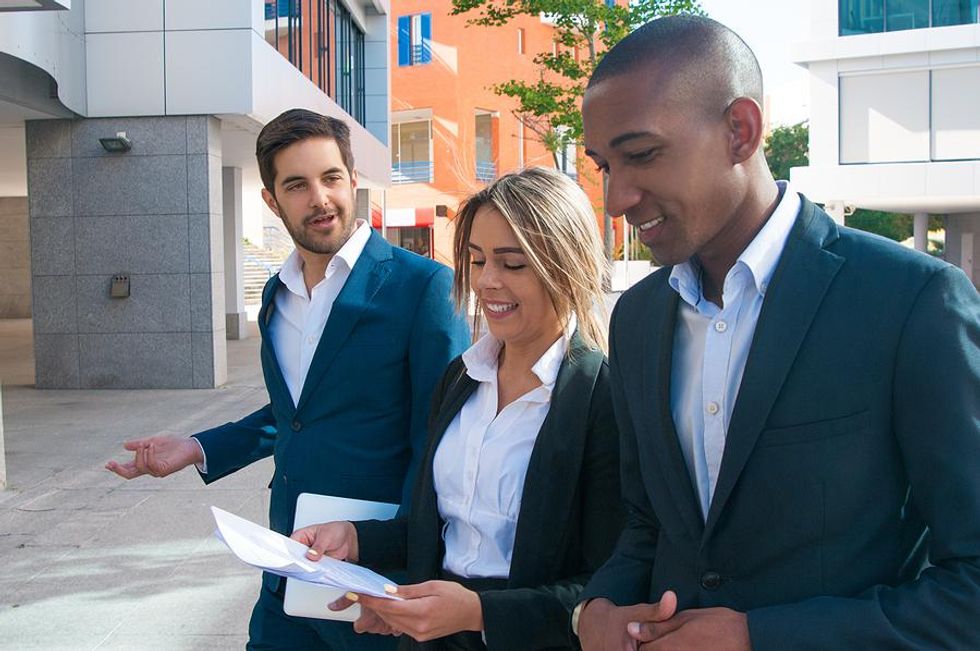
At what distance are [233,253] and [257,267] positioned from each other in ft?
45.3

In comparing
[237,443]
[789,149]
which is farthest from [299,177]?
[789,149]

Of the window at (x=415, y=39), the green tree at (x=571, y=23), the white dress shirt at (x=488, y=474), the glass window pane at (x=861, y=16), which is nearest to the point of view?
the white dress shirt at (x=488, y=474)

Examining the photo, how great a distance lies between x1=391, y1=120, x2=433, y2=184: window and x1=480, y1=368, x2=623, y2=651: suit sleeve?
41036 millimetres

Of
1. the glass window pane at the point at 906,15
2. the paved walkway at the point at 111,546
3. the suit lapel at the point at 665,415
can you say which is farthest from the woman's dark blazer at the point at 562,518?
the glass window pane at the point at 906,15

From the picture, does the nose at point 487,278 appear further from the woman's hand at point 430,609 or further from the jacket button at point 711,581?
the jacket button at point 711,581

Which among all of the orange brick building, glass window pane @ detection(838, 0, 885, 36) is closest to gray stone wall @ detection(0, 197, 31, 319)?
the orange brick building

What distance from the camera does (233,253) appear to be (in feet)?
65.3

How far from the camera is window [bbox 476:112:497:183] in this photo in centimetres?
4356

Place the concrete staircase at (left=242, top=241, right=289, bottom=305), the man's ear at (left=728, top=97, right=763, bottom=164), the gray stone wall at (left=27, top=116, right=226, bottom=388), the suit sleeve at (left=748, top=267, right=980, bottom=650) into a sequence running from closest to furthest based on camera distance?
the suit sleeve at (left=748, top=267, right=980, bottom=650) < the man's ear at (left=728, top=97, right=763, bottom=164) < the gray stone wall at (left=27, top=116, right=226, bottom=388) < the concrete staircase at (left=242, top=241, right=289, bottom=305)

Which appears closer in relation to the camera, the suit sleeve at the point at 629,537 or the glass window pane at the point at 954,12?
the suit sleeve at the point at 629,537

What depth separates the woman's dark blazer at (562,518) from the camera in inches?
84.9

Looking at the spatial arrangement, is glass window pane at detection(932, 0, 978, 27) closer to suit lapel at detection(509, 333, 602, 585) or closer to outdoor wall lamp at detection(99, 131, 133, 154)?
outdoor wall lamp at detection(99, 131, 133, 154)

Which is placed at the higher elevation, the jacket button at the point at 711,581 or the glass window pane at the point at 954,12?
the glass window pane at the point at 954,12

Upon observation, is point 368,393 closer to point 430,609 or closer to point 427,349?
point 427,349
